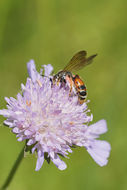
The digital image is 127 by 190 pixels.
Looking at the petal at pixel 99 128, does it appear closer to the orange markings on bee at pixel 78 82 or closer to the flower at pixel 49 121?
the flower at pixel 49 121

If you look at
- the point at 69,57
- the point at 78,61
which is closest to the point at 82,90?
the point at 78,61

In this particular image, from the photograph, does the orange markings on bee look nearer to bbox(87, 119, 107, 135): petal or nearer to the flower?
the flower

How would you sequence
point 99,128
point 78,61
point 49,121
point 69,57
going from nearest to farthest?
point 49,121
point 78,61
point 99,128
point 69,57

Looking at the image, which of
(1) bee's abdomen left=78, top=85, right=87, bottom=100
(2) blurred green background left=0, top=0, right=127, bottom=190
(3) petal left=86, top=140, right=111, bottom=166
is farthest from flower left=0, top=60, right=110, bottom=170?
(2) blurred green background left=0, top=0, right=127, bottom=190

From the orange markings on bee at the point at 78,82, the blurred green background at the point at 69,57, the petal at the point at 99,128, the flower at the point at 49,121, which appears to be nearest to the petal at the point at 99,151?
the flower at the point at 49,121

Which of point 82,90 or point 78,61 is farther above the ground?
point 78,61

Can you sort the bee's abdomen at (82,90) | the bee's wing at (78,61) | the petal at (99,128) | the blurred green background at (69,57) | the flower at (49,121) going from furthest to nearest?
the blurred green background at (69,57) < the petal at (99,128) < the bee's wing at (78,61) < the bee's abdomen at (82,90) < the flower at (49,121)

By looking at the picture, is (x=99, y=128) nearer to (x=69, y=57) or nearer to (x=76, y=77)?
(x=76, y=77)
